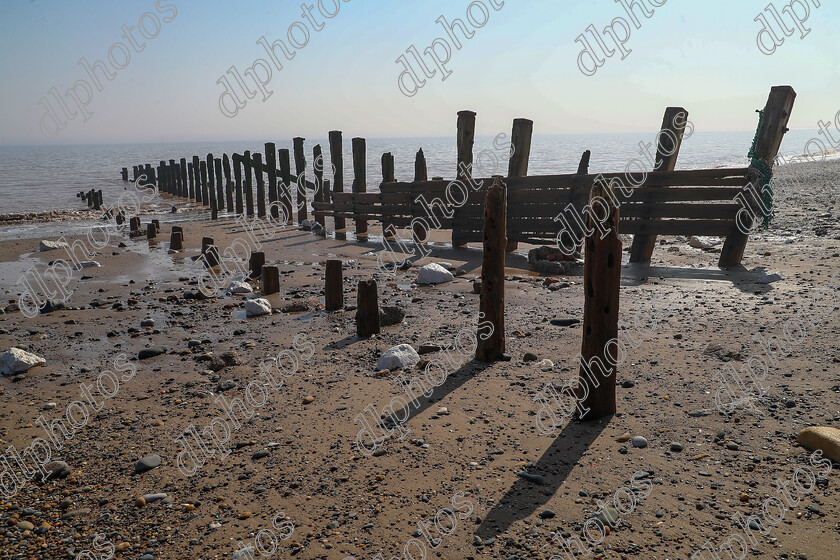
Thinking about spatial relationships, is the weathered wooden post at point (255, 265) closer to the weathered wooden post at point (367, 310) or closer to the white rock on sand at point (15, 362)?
the weathered wooden post at point (367, 310)

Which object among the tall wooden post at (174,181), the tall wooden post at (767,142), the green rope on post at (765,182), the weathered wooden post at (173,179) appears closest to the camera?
the tall wooden post at (767,142)

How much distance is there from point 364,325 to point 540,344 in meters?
2.04

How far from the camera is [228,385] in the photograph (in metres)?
5.42

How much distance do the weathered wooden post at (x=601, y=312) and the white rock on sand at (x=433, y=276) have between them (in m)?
5.18

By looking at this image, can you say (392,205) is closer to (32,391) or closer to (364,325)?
(364,325)

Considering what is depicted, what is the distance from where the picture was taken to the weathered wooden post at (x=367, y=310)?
6.65 m

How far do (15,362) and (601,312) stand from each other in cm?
579

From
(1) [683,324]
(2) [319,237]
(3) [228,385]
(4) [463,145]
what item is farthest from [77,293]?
(1) [683,324]

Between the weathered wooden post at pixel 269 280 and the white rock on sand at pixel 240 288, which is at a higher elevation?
the weathered wooden post at pixel 269 280

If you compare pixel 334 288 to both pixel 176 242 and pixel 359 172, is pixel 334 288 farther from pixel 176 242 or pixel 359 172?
pixel 359 172

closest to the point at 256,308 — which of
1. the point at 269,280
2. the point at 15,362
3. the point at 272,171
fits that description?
the point at 269,280

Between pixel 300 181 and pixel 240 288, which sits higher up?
pixel 300 181

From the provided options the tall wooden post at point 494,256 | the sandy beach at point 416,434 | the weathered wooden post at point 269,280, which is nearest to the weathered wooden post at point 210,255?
the weathered wooden post at point 269,280

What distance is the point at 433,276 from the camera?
959 centimetres
